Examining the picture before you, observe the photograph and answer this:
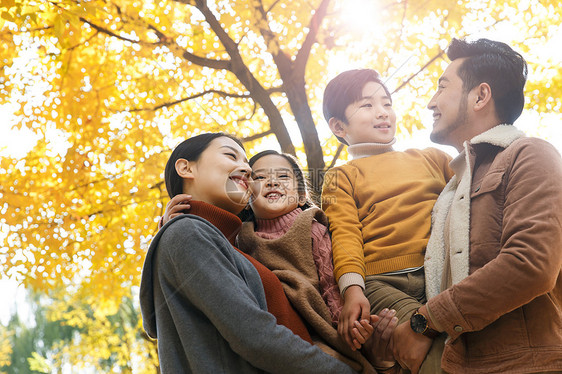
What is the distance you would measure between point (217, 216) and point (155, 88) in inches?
117

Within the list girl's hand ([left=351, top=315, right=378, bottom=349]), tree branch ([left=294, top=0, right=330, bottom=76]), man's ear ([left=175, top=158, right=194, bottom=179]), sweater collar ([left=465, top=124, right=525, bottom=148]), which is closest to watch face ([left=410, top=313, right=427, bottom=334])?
girl's hand ([left=351, top=315, right=378, bottom=349])

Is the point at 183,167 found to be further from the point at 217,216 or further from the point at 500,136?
the point at 500,136

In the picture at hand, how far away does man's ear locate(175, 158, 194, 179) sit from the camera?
7.17 feet

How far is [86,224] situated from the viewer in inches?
188

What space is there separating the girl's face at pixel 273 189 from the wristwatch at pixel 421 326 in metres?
0.83

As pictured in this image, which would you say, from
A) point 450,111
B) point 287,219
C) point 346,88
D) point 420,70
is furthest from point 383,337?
point 420,70

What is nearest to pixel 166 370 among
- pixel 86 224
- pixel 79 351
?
pixel 86 224

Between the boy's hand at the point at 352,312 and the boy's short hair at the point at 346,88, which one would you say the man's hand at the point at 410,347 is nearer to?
the boy's hand at the point at 352,312

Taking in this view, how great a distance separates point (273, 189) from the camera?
2344mm

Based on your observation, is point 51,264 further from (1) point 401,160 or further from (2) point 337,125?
(1) point 401,160

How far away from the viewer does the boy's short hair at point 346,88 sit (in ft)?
8.37

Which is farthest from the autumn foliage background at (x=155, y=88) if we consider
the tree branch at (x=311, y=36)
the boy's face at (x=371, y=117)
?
the boy's face at (x=371, y=117)

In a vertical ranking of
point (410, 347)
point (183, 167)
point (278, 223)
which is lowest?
point (410, 347)

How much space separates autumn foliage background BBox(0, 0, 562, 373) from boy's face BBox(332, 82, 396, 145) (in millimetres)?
1326
